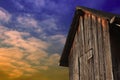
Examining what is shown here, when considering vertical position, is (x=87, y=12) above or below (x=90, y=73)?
above

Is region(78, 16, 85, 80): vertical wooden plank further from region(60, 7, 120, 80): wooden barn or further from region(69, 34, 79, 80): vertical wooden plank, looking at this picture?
region(69, 34, 79, 80): vertical wooden plank

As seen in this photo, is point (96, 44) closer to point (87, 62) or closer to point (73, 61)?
point (87, 62)

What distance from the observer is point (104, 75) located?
1456 cm

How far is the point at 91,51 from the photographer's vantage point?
1591 centimetres

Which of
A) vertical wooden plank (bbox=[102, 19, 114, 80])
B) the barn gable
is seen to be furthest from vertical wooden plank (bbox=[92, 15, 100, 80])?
vertical wooden plank (bbox=[102, 19, 114, 80])

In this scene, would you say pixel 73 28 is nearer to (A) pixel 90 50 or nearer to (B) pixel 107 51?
(A) pixel 90 50

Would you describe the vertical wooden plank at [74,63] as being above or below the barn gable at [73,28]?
below

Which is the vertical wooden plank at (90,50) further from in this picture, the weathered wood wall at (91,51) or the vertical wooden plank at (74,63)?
the vertical wooden plank at (74,63)

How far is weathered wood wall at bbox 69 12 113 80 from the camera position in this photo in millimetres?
14703

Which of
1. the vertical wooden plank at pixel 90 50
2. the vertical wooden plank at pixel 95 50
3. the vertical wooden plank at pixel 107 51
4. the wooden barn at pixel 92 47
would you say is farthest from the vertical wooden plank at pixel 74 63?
the vertical wooden plank at pixel 107 51

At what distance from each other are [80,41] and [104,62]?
9.90 feet

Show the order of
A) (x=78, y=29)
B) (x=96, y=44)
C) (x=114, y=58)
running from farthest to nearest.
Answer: (x=78, y=29)
(x=96, y=44)
(x=114, y=58)

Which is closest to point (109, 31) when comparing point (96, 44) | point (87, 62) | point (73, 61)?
point (96, 44)

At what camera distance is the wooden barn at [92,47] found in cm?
1434
